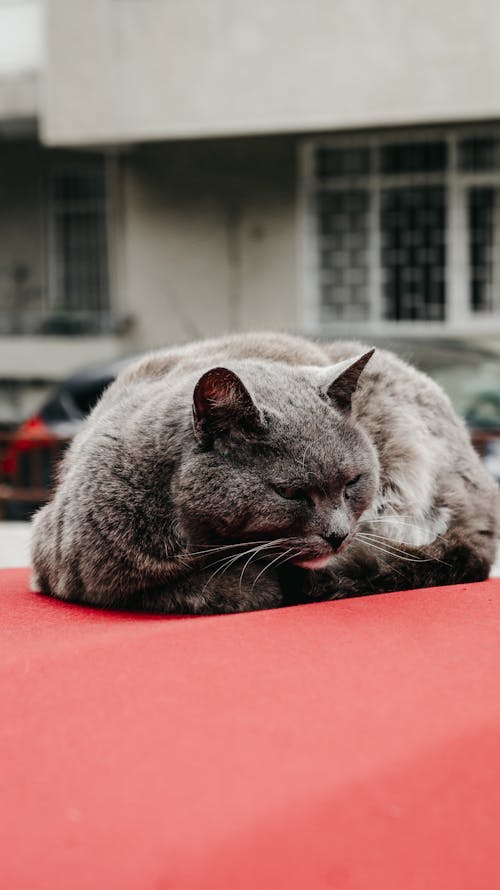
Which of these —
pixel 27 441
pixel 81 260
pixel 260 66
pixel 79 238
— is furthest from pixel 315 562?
pixel 79 238

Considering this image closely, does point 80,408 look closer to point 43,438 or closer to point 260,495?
point 43,438

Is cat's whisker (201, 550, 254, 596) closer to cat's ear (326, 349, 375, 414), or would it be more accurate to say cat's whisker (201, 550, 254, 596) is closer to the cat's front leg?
the cat's front leg

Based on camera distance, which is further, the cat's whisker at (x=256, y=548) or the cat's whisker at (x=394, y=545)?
the cat's whisker at (x=394, y=545)

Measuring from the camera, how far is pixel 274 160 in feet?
35.4

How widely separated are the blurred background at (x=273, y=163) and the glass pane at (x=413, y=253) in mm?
15

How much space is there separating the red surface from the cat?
0.16m

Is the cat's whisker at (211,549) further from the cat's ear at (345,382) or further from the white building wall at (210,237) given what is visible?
the white building wall at (210,237)

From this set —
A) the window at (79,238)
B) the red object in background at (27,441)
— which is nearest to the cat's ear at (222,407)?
the red object in background at (27,441)

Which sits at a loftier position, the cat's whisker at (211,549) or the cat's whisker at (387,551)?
the cat's whisker at (211,549)

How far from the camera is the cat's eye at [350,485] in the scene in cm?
227

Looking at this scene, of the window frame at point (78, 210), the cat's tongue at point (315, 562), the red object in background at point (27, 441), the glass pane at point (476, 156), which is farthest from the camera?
the window frame at point (78, 210)

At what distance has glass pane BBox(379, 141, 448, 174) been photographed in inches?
414

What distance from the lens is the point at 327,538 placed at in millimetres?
2146

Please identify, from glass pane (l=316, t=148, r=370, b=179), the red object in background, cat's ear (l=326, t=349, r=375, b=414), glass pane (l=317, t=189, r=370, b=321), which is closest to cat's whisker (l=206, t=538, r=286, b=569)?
cat's ear (l=326, t=349, r=375, b=414)
